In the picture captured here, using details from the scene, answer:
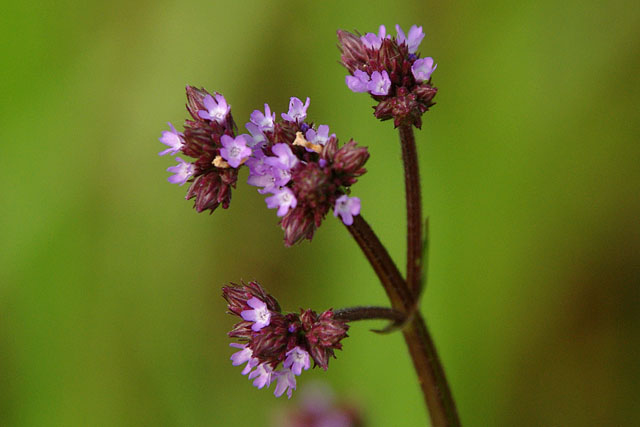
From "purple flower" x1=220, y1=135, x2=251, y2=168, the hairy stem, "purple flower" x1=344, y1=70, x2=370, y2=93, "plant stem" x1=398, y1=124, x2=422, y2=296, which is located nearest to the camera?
"purple flower" x1=220, y1=135, x2=251, y2=168

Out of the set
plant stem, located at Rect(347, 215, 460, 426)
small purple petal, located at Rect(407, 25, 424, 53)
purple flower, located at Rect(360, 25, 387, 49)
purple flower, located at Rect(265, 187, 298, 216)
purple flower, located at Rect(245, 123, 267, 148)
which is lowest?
plant stem, located at Rect(347, 215, 460, 426)

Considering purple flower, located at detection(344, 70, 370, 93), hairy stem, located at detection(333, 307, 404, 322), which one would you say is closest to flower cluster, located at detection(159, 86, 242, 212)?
purple flower, located at detection(344, 70, 370, 93)

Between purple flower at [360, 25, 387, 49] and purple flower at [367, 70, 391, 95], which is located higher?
purple flower at [360, 25, 387, 49]

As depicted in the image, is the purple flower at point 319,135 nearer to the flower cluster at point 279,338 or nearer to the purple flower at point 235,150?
the purple flower at point 235,150

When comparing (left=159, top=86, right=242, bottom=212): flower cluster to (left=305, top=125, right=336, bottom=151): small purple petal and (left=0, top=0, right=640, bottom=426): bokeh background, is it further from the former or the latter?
(left=0, top=0, right=640, bottom=426): bokeh background

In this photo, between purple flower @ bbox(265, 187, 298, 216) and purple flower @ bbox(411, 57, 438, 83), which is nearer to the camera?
purple flower @ bbox(265, 187, 298, 216)

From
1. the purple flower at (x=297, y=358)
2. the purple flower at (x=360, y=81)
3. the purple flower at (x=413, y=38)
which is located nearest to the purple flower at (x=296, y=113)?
the purple flower at (x=360, y=81)

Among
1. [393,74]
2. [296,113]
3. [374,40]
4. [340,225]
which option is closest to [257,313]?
[296,113]

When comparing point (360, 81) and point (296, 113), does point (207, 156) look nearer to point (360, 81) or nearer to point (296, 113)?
point (296, 113)
